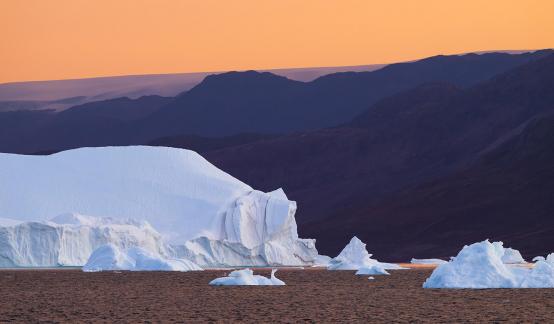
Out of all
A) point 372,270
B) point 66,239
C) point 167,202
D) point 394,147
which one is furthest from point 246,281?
point 394,147

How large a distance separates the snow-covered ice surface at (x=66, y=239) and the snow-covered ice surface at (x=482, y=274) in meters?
21.0

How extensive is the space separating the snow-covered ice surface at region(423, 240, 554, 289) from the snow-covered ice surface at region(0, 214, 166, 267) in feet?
68.9

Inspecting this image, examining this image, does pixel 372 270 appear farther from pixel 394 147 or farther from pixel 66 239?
pixel 394 147

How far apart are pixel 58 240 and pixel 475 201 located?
8022 centimetres

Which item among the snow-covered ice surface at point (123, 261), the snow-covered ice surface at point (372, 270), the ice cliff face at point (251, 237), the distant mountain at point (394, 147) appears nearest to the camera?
the snow-covered ice surface at point (123, 261)

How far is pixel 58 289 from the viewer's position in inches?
1476

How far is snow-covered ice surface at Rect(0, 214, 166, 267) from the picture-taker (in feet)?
175

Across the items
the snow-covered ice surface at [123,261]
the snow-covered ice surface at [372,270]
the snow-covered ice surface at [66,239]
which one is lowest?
the snow-covered ice surface at [372,270]

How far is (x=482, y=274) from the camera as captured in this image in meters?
36.8

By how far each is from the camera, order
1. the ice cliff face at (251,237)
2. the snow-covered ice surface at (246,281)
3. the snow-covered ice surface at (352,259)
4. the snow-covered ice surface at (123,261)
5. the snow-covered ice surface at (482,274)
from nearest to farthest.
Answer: the snow-covered ice surface at (482,274), the snow-covered ice surface at (246,281), the snow-covered ice surface at (123,261), the snow-covered ice surface at (352,259), the ice cliff face at (251,237)

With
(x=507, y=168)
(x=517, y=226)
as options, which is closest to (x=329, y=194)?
(x=507, y=168)

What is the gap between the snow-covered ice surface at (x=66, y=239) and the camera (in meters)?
53.3

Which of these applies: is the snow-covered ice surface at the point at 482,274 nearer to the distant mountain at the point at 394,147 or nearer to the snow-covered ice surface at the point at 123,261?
the snow-covered ice surface at the point at 123,261

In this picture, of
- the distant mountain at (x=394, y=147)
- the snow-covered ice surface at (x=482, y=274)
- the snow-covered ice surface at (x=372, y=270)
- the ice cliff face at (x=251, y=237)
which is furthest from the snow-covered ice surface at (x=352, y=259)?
the distant mountain at (x=394, y=147)
